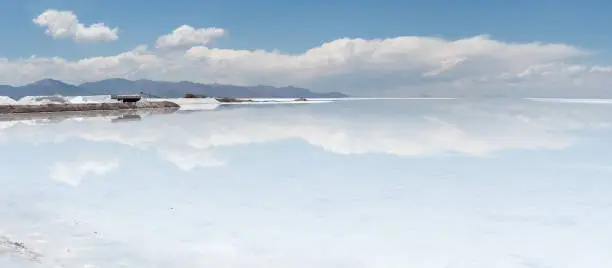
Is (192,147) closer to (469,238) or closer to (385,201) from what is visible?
(385,201)

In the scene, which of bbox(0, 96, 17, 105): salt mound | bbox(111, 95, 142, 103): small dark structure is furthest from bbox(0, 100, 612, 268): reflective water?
bbox(111, 95, 142, 103): small dark structure

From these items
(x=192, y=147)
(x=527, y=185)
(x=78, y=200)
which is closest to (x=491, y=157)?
(x=527, y=185)

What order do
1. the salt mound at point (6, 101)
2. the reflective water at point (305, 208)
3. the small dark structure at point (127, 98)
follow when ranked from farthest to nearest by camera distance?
1. the small dark structure at point (127, 98)
2. the salt mound at point (6, 101)
3. the reflective water at point (305, 208)

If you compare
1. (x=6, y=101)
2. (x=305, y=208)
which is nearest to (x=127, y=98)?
(x=6, y=101)

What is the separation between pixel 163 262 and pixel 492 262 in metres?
3.78

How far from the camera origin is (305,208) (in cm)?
843

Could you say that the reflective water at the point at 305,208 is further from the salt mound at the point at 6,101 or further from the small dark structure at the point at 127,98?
the small dark structure at the point at 127,98

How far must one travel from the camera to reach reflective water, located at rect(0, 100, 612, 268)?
6.07 m

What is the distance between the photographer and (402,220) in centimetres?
763

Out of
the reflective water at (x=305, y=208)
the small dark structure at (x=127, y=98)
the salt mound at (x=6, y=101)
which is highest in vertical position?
the small dark structure at (x=127, y=98)

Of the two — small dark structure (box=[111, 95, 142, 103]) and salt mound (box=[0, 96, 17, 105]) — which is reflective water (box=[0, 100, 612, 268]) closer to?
salt mound (box=[0, 96, 17, 105])

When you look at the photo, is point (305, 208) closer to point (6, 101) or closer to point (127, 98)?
point (6, 101)

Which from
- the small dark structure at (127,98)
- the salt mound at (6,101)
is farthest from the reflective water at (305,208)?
the small dark structure at (127,98)

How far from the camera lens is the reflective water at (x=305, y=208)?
6070 mm
